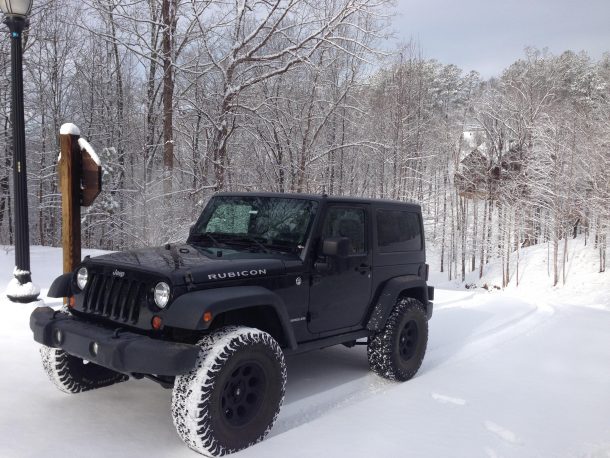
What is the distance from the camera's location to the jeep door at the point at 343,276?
4270mm

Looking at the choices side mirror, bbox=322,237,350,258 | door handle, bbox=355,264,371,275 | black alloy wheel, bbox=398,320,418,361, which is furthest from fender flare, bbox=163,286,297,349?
black alloy wheel, bbox=398,320,418,361

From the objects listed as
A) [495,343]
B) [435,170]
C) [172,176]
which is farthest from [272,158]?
[435,170]

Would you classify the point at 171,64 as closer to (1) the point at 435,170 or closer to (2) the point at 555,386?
(2) the point at 555,386

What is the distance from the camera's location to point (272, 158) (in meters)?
18.2

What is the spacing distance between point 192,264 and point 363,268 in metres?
1.84

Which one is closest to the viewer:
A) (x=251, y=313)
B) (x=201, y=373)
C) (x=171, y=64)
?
(x=201, y=373)

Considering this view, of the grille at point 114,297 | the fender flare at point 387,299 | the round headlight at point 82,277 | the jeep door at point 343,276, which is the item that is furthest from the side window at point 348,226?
the round headlight at point 82,277

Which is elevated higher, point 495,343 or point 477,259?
point 495,343

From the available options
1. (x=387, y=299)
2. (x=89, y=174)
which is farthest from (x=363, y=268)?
(x=89, y=174)

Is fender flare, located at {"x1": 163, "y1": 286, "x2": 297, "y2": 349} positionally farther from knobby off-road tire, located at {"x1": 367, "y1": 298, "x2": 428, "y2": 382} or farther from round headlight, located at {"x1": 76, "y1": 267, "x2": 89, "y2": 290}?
knobby off-road tire, located at {"x1": 367, "y1": 298, "x2": 428, "y2": 382}

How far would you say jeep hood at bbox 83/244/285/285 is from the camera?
3373mm

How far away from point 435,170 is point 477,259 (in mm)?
9037

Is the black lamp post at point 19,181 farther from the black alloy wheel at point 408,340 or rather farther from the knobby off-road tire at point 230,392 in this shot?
the black alloy wheel at point 408,340

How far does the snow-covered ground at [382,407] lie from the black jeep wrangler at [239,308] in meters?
0.29
